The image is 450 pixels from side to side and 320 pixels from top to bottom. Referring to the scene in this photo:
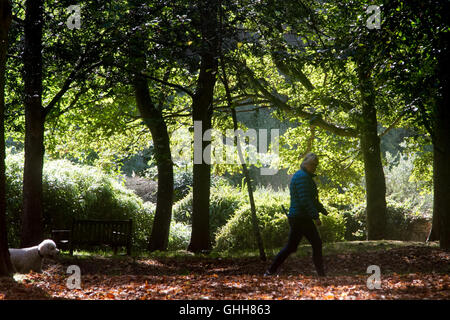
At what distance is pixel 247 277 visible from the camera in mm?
7770

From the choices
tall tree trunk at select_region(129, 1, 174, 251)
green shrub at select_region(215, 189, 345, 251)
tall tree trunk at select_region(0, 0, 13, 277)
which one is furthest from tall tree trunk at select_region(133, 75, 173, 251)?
tall tree trunk at select_region(0, 0, 13, 277)

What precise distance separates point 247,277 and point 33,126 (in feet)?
17.4

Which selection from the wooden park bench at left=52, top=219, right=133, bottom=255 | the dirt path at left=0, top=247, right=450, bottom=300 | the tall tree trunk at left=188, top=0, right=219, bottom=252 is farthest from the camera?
the tall tree trunk at left=188, top=0, right=219, bottom=252

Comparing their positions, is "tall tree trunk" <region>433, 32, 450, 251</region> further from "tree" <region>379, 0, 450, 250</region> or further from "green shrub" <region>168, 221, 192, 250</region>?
"green shrub" <region>168, 221, 192, 250</region>

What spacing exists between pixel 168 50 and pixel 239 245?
25.0 feet

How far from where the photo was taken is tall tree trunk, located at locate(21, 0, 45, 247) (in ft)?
32.5

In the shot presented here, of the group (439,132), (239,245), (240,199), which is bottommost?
(239,245)

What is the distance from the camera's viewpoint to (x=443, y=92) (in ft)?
30.7

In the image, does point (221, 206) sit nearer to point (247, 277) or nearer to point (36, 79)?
point (36, 79)

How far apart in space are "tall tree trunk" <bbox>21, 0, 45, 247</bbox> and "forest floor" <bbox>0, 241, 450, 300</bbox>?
93cm
